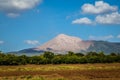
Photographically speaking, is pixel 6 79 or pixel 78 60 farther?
pixel 78 60

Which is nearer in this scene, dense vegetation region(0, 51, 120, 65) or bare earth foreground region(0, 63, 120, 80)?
bare earth foreground region(0, 63, 120, 80)

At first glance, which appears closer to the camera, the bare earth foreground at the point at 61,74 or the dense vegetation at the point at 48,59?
the bare earth foreground at the point at 61,74

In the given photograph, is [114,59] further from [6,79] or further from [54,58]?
[6,79]

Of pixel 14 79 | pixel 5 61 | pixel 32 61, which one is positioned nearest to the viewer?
pixel 14 79

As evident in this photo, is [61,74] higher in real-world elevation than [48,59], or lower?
lower

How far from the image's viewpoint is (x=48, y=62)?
103 m

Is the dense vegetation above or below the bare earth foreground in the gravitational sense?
above

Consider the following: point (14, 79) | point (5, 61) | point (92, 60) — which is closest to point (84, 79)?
point (14, 79)

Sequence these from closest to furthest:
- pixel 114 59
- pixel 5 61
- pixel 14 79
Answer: pixel 14 79
pixel 5 61
pixel 114 59

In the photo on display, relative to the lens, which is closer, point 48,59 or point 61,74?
point 61,74

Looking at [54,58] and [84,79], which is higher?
[54,58]

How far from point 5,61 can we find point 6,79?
58.0m

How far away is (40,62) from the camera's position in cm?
10244

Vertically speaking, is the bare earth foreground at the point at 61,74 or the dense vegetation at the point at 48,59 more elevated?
the dense vegetation at the point at 48,59
